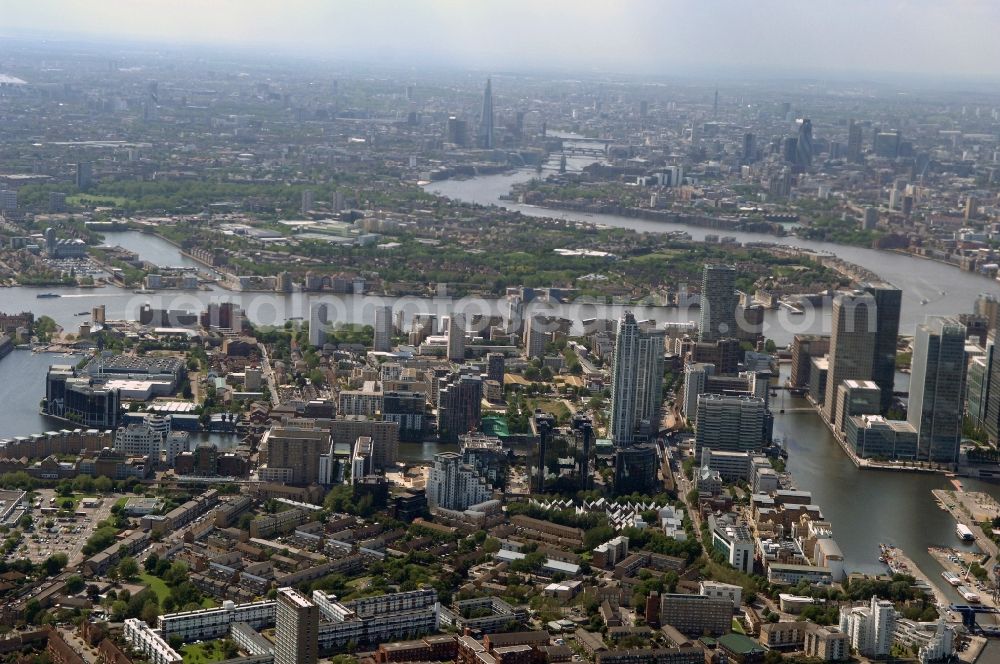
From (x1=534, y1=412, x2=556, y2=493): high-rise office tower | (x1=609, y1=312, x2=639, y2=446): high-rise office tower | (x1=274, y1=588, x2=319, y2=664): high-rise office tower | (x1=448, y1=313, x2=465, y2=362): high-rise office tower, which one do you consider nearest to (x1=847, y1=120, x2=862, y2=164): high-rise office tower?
(x1=448, y1=313, x2=465, y2=362): high-rise office tower

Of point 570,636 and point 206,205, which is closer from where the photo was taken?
point 570,636

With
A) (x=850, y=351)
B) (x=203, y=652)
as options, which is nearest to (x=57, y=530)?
(x=203, y=652)

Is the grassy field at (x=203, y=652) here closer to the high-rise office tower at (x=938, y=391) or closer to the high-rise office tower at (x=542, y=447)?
the high-rise office tower at (x=542, y=447)

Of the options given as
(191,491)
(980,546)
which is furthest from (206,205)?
(980,546)

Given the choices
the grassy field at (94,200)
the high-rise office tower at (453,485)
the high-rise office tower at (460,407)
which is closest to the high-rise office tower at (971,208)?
the grassy field at (94,200)

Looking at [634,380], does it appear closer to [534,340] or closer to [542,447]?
[542,447]

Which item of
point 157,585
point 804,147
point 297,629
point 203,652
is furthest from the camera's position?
point 804,147

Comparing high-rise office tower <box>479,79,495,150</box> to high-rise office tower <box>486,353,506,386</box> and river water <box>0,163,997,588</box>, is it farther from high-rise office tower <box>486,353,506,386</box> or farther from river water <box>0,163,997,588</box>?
high-rise office tower <box>486,353,506,386</box>

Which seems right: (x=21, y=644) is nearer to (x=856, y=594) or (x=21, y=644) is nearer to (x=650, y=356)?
(x=856, y=594)
